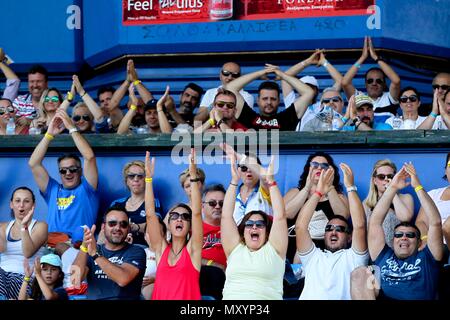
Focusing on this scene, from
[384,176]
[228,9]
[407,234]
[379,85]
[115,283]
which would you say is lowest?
[115,283]

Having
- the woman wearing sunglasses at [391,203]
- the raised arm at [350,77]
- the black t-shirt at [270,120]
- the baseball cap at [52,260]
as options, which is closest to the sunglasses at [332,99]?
the black t-shirt at [270,120]

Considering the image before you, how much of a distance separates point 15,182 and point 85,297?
7.93 feet

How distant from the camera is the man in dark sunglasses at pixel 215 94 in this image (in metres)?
15.8

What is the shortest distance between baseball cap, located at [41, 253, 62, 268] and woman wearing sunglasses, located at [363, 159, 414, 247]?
304 cm

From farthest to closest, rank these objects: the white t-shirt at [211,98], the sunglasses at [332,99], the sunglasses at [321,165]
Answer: the white t-shirt at [211,98]
the sunglasses at [332,99]
the sunglasses at [321,165]

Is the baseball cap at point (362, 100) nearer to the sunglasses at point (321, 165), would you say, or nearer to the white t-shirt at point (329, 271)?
the sunglasses at point (321, 165)

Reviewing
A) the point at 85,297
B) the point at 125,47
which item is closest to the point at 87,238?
the point at 85,297

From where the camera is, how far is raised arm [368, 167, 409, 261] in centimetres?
1303

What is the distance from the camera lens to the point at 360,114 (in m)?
15.1

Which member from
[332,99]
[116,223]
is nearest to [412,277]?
[116,223]

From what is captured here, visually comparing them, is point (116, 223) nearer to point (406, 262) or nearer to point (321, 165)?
point (321, 165)

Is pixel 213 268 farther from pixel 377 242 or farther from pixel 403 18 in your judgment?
pixel 403 18

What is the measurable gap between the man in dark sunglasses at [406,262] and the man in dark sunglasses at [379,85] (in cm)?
282

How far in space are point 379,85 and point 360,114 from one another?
40.2 inches
